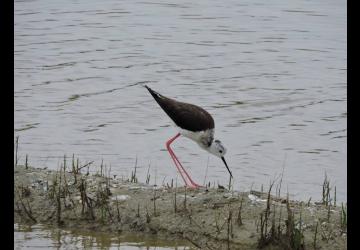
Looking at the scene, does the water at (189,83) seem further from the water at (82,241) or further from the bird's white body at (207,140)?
the water at (82,241)

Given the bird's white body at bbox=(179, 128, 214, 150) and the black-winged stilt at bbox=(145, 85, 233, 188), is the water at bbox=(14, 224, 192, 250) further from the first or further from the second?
the bird's white body at bbox=(179, 128, 214, 150)

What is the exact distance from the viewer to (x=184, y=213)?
8070mm

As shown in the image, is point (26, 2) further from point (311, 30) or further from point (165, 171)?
point (165, 171)

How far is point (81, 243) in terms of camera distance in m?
7.88

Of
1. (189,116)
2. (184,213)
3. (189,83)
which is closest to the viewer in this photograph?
(184,213)

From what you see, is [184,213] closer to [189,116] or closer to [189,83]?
[189,116]

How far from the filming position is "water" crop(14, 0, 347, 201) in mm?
11555

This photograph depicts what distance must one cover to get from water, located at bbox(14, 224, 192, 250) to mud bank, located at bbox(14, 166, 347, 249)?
0.33ft

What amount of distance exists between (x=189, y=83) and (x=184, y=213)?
747cm

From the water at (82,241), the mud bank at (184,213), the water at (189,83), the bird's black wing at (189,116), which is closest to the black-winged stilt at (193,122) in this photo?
the bird's black wing at (189,116)

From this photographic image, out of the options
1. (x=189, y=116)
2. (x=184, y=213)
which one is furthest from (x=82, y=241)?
(x=189, y=116)

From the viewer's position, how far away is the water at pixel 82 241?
775cm

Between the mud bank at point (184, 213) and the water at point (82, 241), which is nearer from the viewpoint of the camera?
the mud bank at point (184, 213)

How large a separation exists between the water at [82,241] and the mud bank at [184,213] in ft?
0.33
